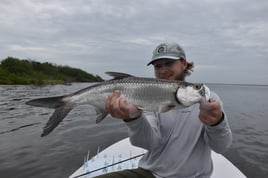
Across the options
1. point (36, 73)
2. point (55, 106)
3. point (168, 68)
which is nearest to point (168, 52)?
point (168, 68)

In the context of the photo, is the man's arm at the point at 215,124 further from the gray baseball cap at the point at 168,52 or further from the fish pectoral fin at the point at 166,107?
the gray baseball cap at the point at 168,52

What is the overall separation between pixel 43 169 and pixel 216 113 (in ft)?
20.9

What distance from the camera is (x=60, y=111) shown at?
307 centimetres

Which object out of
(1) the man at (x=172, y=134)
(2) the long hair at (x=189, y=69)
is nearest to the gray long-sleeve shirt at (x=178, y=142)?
(1) the man at (x=172, y=134)

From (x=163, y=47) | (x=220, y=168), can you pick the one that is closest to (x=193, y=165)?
(x=163, y=47)

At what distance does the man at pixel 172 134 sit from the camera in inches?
113

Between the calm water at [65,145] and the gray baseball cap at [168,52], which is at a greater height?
the gray baseball cap at [168,52]

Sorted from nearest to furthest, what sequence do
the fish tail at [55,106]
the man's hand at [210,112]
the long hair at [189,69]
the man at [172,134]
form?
the man's hand at [210,112], the man at [172,134], the fish tail at [55,106], the long hair at [189,69]

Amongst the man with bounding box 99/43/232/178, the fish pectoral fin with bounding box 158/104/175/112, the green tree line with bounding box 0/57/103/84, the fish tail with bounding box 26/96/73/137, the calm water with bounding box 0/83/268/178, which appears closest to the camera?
the fish pectoral fin with bounding box 158/104/175/112

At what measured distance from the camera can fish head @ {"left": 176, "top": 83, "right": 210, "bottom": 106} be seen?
2.57 meters

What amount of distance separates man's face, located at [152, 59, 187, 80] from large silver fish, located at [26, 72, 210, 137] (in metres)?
0.71

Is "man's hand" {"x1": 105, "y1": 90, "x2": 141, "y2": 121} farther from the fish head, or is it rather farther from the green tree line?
the green tree line

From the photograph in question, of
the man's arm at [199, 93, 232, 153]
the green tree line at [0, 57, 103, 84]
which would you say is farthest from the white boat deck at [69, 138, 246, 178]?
the green tree line at [0, 57, 103, 84]

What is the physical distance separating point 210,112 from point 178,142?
72cm
